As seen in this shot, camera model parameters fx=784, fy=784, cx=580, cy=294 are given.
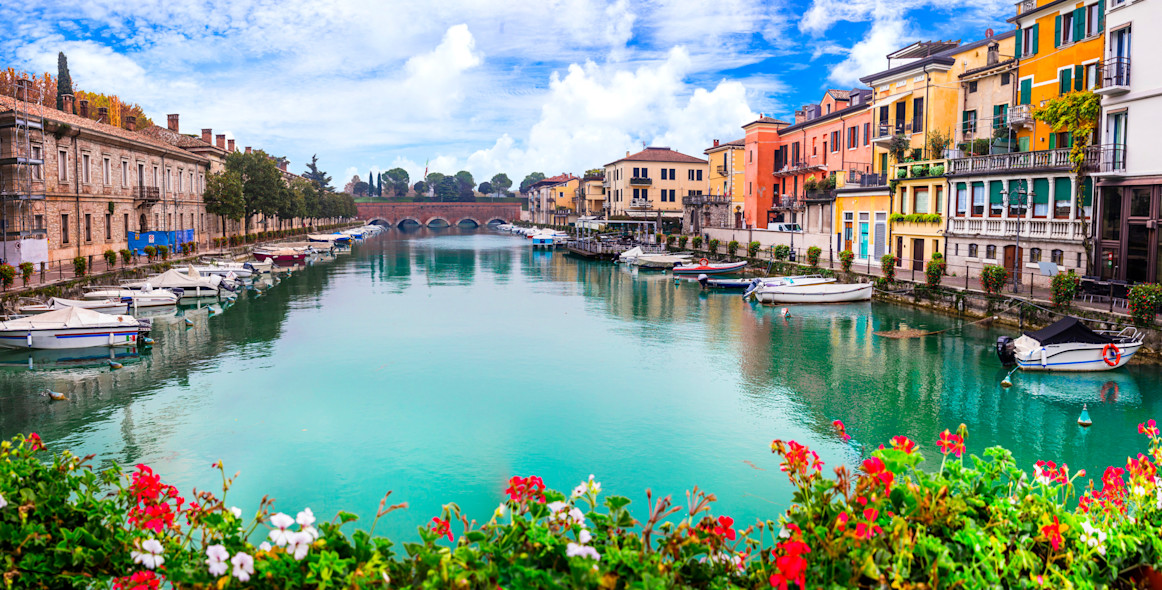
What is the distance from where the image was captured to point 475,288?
47969 mm

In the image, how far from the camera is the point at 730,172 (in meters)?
72.2

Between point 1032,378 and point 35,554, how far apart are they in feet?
73.7

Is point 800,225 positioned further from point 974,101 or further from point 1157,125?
point 1157,125

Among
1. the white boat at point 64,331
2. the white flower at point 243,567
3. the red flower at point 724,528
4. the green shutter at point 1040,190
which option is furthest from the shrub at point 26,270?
the green shutter at point 1040,190

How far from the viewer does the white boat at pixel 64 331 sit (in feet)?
80.0

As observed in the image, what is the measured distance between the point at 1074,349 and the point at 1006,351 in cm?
164

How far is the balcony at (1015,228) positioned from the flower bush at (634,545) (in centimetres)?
2748

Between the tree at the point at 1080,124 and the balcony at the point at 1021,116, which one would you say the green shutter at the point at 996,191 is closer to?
the balcony at the point at 1021,116

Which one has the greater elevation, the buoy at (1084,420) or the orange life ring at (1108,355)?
the orange life ring at (1108,355)

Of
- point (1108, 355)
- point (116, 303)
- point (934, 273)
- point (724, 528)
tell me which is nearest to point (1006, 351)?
point (1108, 355)

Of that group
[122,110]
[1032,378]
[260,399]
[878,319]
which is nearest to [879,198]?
[878,319]

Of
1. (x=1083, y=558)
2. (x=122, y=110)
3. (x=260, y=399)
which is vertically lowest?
(x=260, y=399)

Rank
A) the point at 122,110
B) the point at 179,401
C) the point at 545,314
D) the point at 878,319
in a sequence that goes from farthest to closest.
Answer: the point at 122,110 → the point at 545,314 → the point at 878,319 → the point at 179,401

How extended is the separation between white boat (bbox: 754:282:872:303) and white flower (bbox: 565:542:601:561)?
34.1 m
